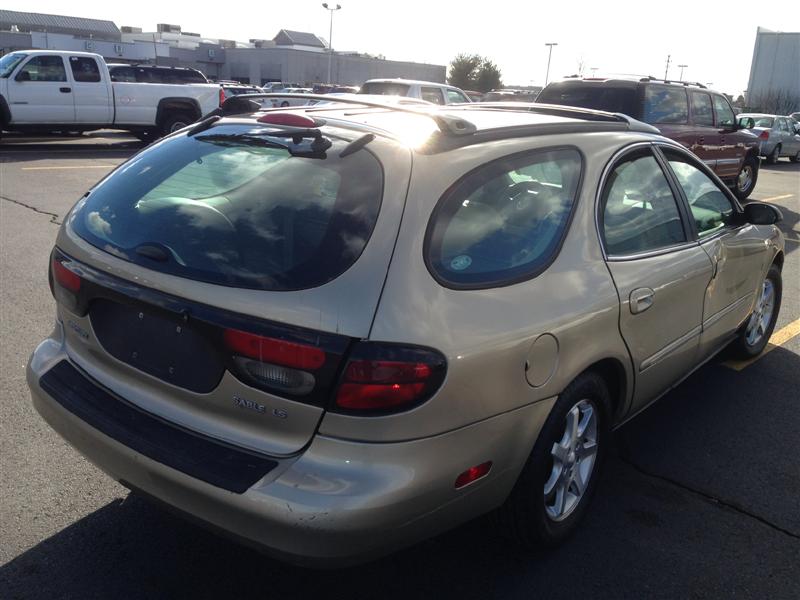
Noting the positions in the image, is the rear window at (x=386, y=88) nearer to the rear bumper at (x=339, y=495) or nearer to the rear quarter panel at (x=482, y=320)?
the rear quarter panel at (x=482, y=320)

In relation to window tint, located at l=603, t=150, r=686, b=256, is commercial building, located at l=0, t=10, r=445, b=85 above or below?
above

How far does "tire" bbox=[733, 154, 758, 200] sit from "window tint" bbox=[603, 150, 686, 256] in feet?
33.9

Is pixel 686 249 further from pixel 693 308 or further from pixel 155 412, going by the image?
pixel 155 412

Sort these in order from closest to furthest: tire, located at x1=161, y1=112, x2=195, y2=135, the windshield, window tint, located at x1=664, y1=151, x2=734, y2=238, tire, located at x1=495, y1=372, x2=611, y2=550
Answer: tire, located at x1=495, y1=372, x2=611, y2=550 → window tint, located at x1=664, y1=151, x2=734, y2=238 → the windshield → tire, located at x1=161, y1=112, x2=195, y2=135

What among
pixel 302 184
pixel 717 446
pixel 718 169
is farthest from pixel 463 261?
pixel 718 169

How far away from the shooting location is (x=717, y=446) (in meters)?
3.90

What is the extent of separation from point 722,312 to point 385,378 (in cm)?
274

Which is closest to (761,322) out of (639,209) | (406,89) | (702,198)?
(702,198)

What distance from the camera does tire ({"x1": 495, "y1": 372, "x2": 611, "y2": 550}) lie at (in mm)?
2664

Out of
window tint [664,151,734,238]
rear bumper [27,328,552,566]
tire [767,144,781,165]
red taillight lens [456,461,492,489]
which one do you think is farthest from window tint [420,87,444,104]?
rear bumper [27,328,552,566]

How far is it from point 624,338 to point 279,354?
61.3 inches

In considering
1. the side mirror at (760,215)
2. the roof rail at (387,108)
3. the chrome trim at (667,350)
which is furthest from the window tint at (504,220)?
the side mirror at (760,215)

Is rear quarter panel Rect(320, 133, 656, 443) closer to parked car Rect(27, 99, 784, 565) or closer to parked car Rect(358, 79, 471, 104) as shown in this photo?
parked car Rect(27, 99, 784, 565)

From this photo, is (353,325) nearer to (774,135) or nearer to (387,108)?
(387,108)
